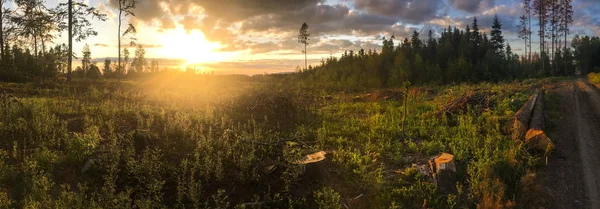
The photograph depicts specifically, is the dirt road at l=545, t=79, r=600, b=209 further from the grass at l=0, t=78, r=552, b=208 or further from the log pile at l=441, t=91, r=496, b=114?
the log pile at l=441, t=91, r=496, b=114

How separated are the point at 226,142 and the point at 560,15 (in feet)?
250

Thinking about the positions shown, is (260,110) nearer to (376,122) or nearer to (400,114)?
(376,122)

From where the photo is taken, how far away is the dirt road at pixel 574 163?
7014mm

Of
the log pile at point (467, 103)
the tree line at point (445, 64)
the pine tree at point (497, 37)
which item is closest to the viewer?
the log pile at point (467, 103)

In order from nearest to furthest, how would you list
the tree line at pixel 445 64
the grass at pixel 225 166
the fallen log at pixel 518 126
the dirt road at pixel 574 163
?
the grass at pixel 225 166
the dirt road at pixel 574 163
the fallen log at pixel 518 126
the tree line at pixel 445 64

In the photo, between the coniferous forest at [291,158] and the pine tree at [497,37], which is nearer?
the coniferous forest at [291,158]

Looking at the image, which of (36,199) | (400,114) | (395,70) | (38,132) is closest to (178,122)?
(38,132)

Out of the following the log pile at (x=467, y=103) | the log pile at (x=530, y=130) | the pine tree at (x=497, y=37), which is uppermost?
the pine tree at (x=497, y=37)

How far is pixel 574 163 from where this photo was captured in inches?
353

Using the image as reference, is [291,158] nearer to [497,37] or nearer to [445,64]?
[445,64]

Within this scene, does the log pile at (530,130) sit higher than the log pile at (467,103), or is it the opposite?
the log pile at (467,103)

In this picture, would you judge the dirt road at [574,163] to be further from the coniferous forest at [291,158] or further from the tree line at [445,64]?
the tree line at [445,64]

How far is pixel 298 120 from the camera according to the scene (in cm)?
1463

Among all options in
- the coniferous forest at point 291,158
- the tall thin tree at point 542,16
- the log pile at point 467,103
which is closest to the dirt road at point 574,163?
the coniferous forest at point 291,158
